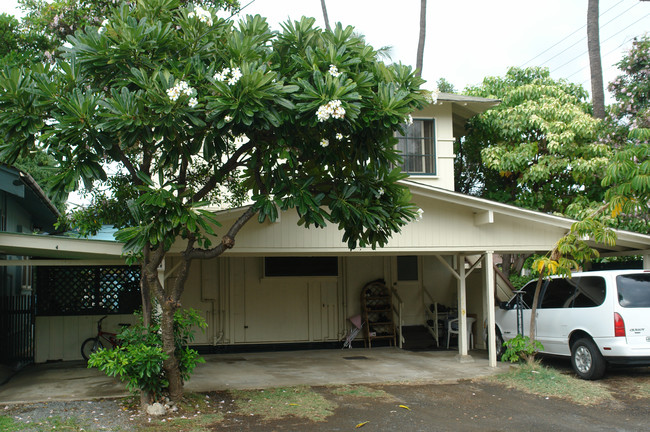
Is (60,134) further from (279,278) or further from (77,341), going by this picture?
(279,278)

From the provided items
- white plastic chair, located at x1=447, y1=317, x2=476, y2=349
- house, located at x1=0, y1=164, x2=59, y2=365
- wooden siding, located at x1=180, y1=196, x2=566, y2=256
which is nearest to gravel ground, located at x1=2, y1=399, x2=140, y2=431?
house, located at x1=0, y1=164, x2=59, y2=365

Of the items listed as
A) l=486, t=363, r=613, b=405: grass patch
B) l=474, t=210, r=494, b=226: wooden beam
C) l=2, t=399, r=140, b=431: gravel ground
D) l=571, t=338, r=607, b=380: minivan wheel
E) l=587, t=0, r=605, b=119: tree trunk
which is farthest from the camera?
l=587, t=0, r=605, b=119: tree trunk

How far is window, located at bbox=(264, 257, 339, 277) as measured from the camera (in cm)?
1395

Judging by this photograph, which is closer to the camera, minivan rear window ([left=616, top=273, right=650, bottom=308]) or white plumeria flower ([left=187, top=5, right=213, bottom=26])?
white plumeria flower ([left=187, top=5, right=213, bottom=26])

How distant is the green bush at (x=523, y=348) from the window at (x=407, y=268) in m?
4.61

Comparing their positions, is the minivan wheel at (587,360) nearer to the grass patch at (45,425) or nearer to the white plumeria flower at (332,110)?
the white plumeria flower at (332,110)

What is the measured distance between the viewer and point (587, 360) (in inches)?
385

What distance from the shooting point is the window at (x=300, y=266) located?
13.9m

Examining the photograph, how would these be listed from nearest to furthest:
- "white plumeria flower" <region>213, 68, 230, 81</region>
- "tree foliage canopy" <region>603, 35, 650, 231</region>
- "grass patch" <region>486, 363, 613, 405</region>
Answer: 1. "white plumeria flower" <region>213, 68, 230, 81</region>
2. "grass patch" <region>486, 363, 613, 405</region>
3. "tree foliage canopy" <region>603, 35, 650, 231</region>

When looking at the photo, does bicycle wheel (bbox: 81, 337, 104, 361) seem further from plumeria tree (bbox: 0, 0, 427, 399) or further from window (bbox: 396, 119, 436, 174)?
window (bbox: 396, 119, 436, 174)

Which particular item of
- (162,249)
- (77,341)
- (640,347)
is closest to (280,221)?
(162,249)

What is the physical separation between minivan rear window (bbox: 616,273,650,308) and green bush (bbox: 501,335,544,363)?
1.75 m

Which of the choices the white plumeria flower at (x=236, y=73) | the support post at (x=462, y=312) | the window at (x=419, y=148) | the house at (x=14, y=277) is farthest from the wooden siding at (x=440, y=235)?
the house at (x=14, y=277)

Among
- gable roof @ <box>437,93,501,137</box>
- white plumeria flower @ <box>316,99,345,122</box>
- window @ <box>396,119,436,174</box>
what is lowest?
white plumeria flower @ <box>316,99,345,122</box>
